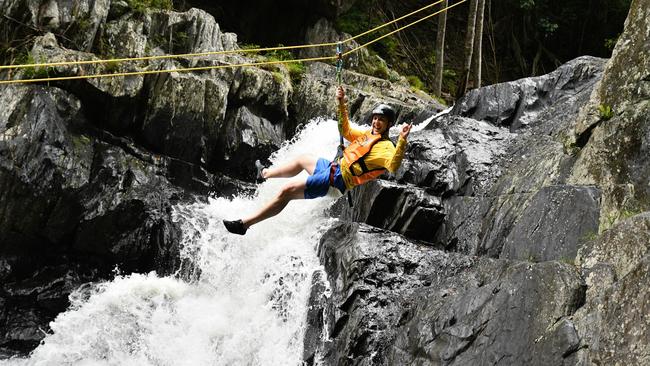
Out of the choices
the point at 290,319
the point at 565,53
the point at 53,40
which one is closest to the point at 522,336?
the point at 290,319

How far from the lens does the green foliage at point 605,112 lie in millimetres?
6867

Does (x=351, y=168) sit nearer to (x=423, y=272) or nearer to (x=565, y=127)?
(x=423, y=272)

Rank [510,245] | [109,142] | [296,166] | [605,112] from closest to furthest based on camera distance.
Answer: [605,112] < [510,245] < [296,166] < [109,142]

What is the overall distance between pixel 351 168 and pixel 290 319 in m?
2.26

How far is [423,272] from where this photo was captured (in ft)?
25.0

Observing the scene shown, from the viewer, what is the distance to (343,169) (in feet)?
25.2

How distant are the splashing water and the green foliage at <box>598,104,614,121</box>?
12.9 ft

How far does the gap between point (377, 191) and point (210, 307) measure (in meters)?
3.13

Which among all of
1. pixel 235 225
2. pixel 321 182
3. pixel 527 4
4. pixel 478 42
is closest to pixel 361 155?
pixel 321 182

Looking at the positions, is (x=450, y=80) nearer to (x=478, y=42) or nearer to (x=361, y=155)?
(x=478, y=42)

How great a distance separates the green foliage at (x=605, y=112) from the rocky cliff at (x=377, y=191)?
0.5 inches

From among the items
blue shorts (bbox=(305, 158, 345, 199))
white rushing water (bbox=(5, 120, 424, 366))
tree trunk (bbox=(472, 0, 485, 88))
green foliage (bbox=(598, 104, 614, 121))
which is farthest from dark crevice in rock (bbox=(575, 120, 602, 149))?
tree trunk (bbox=(472, 0, 485, 88))

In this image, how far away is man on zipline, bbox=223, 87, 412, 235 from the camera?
756 cm

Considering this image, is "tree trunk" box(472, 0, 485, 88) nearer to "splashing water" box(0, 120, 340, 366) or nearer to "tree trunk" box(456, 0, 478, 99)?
"tree trunk" box(456, 0, 478, 99)
